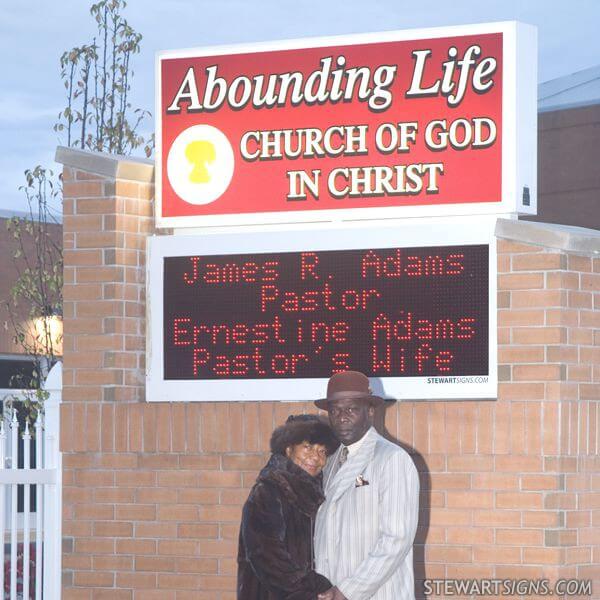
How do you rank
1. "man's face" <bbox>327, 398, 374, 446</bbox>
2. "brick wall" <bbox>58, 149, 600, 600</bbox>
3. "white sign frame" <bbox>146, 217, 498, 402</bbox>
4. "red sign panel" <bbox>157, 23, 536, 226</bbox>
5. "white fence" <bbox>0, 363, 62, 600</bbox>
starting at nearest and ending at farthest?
1. "man's face" <bbox>327, 398, 374, 446</bbox>
2. "brick wall" <bbox>58, 149, 600, 600</bbox>
3. "white sign frame" <bbox>146, 217, 498, 402</bbox>
4. "red sign panel" <bbox>157, 23, 536, 226</bbox>
5. "white fence" <bbox>0, 363, 62, 600</bbox>

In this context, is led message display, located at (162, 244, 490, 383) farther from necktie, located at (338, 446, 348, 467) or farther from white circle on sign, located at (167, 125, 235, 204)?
necktie, located at (338, 446, 348, 467)

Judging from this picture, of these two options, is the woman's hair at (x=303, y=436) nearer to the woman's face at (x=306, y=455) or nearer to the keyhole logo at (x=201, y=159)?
the woman's face at (x=306, y=455)

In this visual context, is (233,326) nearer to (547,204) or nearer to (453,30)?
(453,30)

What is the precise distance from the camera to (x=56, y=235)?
29.0 meters

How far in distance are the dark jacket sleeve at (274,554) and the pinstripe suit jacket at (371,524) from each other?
0.53 feet

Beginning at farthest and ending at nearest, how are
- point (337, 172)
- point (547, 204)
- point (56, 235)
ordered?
point (56, 235) → point (547, 204) → point (337, 172)

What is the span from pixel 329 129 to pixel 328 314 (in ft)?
4.04

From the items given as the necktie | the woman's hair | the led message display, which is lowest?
the necktie

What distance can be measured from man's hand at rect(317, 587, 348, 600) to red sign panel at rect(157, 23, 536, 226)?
3.08m

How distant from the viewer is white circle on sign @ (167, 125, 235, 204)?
1027 centimetres

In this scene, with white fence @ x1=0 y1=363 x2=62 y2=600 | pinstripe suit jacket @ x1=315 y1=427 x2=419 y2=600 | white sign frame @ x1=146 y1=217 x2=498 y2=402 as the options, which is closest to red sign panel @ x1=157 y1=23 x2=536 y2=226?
white sign frame @ x1=146 y1=217 x2=498 y2=402

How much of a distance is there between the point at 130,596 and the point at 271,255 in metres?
2.42

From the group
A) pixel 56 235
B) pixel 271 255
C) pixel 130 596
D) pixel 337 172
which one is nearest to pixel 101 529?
pixel 130 596

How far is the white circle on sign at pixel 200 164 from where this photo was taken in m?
10.3
